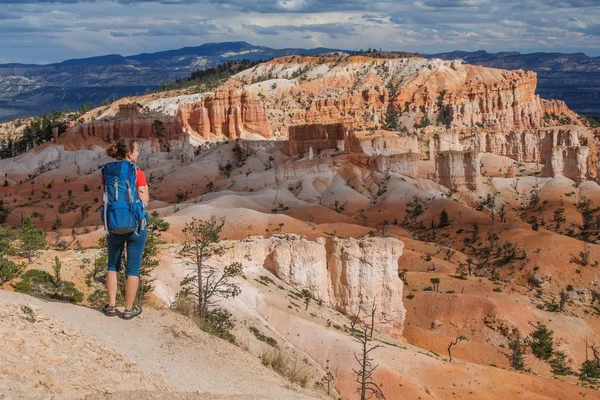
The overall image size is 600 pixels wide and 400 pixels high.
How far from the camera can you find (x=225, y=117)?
107750 millimetres

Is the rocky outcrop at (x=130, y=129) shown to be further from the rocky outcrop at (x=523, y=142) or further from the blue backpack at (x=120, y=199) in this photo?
the blue backpack at (x=120, y=199)

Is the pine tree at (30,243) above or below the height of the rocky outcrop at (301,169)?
above

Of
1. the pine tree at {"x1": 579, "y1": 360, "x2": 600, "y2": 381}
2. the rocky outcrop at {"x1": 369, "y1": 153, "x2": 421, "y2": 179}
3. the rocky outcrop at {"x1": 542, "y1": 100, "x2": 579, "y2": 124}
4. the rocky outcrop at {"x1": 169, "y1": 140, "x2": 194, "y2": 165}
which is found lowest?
the pine tree at {"x1": 579, "y1": 360, "x2": 600, "y2": 381}

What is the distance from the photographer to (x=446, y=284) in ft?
137

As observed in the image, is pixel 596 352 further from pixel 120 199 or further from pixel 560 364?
pixel 120 199

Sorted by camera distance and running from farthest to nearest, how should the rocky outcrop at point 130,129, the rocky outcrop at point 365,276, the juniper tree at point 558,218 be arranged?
the rocky outcrop at point 130,129
the juniper tree at point 558,218
the rocky outcrop at point 365,276

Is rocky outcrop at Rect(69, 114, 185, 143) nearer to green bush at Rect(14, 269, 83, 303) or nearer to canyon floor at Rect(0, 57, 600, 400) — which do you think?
canyon floor at Rect(0, 57, 600, 400)

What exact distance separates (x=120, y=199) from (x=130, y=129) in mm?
93429

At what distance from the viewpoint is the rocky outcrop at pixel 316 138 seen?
83.2m

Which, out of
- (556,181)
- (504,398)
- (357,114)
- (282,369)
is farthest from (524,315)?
(357,114)

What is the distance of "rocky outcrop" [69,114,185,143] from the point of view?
3952 inches

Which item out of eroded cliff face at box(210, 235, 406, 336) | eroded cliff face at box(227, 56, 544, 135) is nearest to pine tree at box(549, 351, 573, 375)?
eroded cliff face at box(210, 235, 406, 336)

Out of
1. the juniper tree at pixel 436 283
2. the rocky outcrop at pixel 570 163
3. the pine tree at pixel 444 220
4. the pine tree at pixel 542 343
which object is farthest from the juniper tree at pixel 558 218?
the pine tree at pixel 542 343

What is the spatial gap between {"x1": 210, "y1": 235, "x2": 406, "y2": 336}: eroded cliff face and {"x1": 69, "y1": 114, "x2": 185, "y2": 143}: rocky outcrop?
241ft
